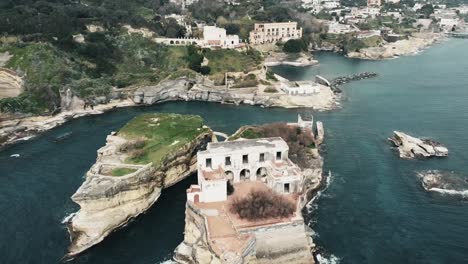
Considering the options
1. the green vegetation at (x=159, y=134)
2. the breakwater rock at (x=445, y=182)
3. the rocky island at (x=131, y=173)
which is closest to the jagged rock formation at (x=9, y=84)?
the green vegetation at (x=159, y=134)

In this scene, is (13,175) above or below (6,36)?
below

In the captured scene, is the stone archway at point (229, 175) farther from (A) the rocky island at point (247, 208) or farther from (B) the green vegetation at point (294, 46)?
(B) the green vegetation at point (294, 46)

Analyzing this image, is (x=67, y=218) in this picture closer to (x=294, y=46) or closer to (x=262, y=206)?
(x=262, y=206)

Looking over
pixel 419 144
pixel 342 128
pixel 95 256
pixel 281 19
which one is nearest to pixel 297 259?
pixel 95 256

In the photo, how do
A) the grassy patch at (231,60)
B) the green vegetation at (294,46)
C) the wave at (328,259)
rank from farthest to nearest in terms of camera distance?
the green vegetation at (294,46), the grassy patch at (231,60), the wave at (328,259)

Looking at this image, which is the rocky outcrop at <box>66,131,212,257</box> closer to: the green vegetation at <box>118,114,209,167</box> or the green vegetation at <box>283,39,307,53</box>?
the green vegetation at <box>118,114,209,167</box>

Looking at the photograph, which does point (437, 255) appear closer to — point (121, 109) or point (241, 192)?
point (241, 192)
